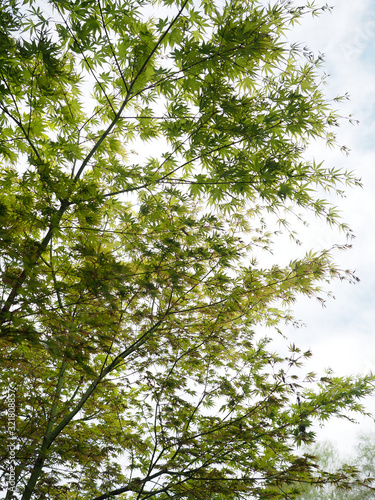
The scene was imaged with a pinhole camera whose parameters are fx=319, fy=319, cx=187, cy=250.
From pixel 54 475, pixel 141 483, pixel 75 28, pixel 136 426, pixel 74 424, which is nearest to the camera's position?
pixel 75 28

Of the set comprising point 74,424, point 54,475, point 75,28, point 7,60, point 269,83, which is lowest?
point 54,475

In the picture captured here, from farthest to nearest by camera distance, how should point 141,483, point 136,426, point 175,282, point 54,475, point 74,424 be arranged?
point 136,426
point 74,424
point 54,475
point 141,483
point 175,282

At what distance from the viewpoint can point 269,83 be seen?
2.46 m

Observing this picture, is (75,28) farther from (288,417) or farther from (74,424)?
(74,424)

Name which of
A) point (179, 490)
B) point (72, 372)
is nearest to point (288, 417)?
point (179, 490)

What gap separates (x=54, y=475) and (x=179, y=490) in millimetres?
1528

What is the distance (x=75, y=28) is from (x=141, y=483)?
11.9 feet

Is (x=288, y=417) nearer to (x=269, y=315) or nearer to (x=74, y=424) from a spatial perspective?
(x=269, y=315)

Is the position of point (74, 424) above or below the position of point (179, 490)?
above

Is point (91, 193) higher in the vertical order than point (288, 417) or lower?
higher

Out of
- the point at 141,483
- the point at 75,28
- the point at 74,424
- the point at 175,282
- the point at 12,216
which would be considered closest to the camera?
the point at 75,28

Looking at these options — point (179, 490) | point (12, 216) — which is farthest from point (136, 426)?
point (12, 216)

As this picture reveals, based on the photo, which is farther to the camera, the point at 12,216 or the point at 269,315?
the point at 269,315

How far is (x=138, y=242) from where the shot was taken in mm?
2730
